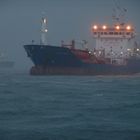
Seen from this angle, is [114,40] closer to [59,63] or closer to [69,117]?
[59,63]

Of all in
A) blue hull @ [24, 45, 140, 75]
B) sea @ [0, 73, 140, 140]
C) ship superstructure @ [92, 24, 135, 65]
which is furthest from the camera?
ship superstructure @ [92, 24, 135, 65]

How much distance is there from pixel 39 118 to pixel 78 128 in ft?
13.2

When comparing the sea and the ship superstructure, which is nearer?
the sea

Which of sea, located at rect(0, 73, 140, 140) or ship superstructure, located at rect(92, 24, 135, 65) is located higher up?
ship superstructure, located at rect(92, 24, 135, 65)

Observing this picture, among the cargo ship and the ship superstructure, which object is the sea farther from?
the ship superstructure

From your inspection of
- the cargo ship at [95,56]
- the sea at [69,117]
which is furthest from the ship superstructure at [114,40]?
the sea at [69,117]

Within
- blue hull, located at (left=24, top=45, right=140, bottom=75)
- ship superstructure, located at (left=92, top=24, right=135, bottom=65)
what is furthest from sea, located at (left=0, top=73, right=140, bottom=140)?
ship superstructure, located at (left=92, top=24, right=135, bottom=65)

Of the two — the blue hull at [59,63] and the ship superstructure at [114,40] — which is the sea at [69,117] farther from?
the ship superstructure at [114,40]

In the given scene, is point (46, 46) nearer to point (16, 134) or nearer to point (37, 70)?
point (37, 70)

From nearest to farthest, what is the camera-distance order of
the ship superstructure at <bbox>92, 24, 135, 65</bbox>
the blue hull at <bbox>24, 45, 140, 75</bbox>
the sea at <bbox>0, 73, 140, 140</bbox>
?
1. the sea at <bbox>0, 73, 140, 140</bbox>
2. the blue hull at <bbox>24, 45, 140, 75</bbox>
3. the ship superstructure at <bbox>92, 24, 135, 65</bbox>

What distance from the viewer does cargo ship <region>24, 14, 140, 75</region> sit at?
308 ft

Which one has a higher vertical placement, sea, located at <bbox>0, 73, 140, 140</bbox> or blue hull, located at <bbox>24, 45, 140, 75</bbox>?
blue hull, located at <bbox>24, 45, 140, 75</bbox>

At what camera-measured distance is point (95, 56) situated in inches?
3925

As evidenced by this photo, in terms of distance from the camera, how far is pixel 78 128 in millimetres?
30453
